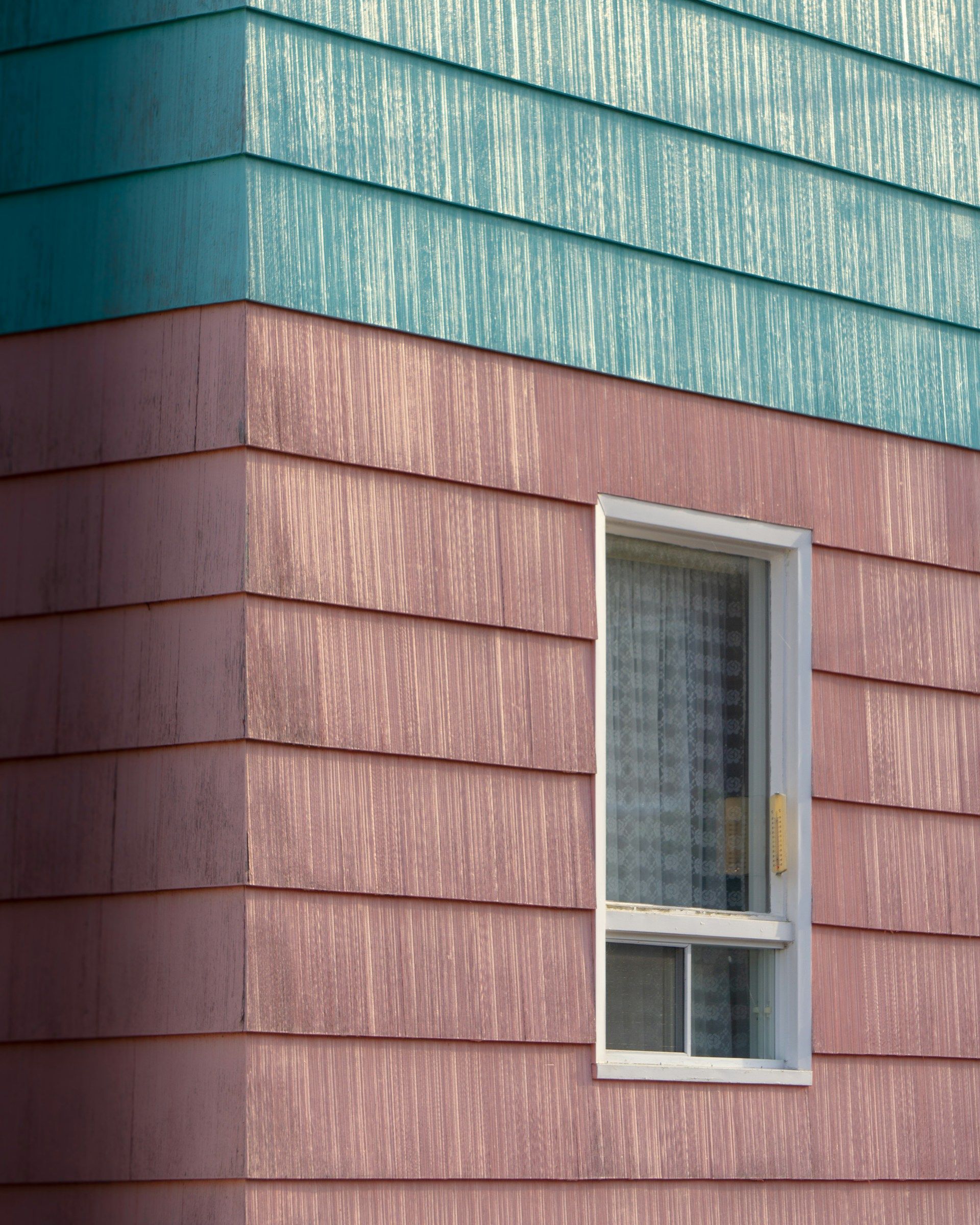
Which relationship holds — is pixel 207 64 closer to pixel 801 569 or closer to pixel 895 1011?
pixel 801 569

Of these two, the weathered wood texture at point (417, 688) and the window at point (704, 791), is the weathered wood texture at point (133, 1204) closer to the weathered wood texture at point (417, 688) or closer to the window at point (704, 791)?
the weathered wood texture at point (417, 688)

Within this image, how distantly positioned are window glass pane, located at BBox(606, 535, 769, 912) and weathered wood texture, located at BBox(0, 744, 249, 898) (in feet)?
3.18

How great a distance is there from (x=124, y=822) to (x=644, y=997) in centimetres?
122

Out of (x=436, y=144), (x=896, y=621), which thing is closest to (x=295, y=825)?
(x=436, y=144)

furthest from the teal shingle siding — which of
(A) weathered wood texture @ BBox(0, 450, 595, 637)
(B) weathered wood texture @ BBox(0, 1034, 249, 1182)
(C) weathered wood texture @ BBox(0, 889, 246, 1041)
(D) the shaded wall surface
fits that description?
(B) weathered wood texture @ BBox(0, 1034, 249, 1182)

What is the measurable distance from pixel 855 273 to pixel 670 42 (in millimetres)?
721

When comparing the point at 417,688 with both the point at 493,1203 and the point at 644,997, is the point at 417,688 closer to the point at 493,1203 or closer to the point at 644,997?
the point at 644,997

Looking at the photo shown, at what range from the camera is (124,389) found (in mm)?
3824

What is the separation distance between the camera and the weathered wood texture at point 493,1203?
137 inches

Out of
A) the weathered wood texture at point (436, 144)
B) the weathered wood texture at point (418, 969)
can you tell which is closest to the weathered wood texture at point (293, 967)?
the weathered wood texture at point (418, 969)

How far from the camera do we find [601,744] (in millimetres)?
4074

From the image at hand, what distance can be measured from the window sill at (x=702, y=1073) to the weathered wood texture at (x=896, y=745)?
63 cm

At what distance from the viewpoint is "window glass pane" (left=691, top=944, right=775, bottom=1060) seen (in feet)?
13.8

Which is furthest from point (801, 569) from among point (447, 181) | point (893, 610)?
point (447, 181)
